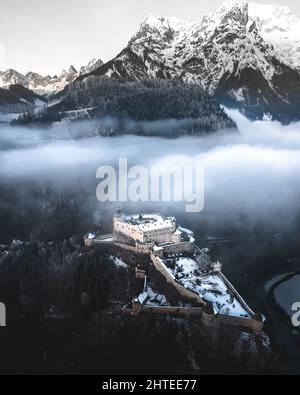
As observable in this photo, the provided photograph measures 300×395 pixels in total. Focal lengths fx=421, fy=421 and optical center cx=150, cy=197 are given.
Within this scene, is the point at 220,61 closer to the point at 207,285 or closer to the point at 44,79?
the point at 44,79

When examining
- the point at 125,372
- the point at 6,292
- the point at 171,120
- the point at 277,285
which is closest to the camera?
the point at 125,372

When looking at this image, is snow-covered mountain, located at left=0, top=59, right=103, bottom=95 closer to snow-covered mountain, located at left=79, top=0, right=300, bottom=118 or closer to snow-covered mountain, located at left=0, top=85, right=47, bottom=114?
snow-covered mountain, located at left=0, top=85, right=47, bottom=114

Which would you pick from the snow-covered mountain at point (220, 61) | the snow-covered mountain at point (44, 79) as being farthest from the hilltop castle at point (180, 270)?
the snow-covered mountain at point (44, 79)

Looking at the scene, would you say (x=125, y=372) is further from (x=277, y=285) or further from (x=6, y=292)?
(x=277, y=285)

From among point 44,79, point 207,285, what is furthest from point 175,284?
point 44,79

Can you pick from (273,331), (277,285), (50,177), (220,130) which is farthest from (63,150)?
(273,331)

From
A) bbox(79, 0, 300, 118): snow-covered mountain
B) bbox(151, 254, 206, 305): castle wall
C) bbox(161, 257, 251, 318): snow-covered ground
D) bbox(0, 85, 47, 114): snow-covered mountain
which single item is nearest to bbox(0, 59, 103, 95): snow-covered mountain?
bbox(0, 85, 47, 114): snow-covered mountain
